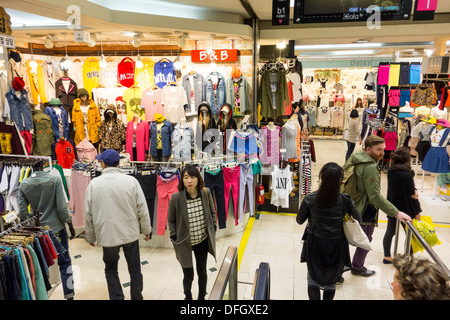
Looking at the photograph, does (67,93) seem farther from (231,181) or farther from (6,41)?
(231,181)

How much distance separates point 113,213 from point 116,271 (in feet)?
2.21

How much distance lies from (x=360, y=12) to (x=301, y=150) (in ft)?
10.4

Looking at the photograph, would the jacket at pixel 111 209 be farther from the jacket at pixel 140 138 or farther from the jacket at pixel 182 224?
the jacket at pixel 140 138

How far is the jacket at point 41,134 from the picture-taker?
22.4 ft

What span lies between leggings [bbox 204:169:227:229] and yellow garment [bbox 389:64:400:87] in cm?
600

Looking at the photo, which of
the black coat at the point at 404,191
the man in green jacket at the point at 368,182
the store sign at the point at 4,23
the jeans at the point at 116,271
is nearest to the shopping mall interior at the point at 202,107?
the store sign at the point at 4,23

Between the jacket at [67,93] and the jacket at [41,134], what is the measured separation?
0.70 meters

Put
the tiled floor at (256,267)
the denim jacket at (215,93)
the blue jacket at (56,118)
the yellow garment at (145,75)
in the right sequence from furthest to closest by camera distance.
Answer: the yellow garment at (145,75)
the blue jacket at (56,118)
the denim jacket at (215,93)
the tiled floor at (256,267)

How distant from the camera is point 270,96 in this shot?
22.0 feet

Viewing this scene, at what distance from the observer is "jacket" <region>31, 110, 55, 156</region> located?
6816mm

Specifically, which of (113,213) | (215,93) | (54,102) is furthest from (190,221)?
(54,102)

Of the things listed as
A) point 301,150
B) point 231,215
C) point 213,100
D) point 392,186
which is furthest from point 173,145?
point 392,186

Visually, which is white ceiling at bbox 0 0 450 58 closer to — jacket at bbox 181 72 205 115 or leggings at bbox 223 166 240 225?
jacket at bbox 181 72 205 115

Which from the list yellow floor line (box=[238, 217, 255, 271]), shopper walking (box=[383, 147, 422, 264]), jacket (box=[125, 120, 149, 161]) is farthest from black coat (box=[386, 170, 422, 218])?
jacket (box=[125, 120, 149, 161])
